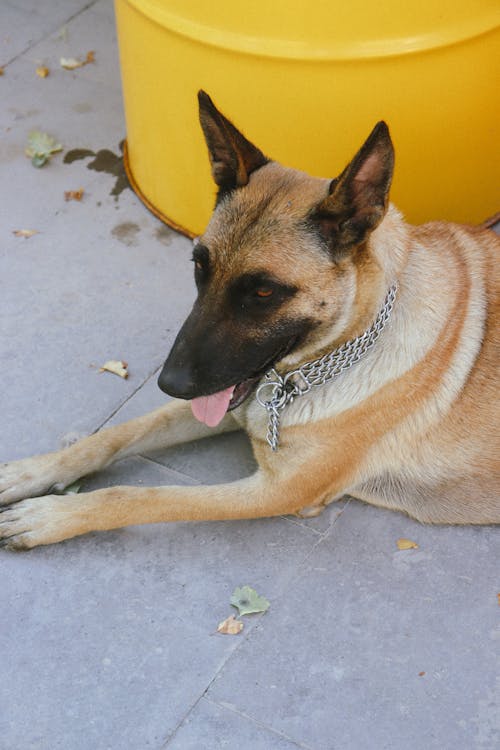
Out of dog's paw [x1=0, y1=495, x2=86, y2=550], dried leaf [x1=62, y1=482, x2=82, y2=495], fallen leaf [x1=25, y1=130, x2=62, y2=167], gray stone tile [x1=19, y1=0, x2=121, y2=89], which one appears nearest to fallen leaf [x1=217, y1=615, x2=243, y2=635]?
dog's paw [x1=0, y1=495, x2=86, y2=550]

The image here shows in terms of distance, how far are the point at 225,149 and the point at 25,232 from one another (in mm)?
1961

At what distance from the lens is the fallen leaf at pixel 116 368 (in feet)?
12.7

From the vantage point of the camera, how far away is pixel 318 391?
305 cm

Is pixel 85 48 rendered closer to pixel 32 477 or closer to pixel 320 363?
pixel 32 477

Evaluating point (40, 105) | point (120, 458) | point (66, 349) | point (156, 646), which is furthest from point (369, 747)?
point (40, 105)

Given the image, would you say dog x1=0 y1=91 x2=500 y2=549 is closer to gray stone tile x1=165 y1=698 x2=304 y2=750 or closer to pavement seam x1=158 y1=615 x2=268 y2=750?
pavement seam x1=158 y1=615 x2=268 y2=750

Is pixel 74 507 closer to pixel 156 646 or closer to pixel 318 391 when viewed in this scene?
pixel 156 646

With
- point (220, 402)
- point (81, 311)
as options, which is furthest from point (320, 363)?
point (81, 311)

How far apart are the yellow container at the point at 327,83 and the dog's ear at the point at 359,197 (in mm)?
1227

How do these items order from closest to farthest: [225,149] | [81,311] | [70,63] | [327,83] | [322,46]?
[225,149] → [322,46] → [327,83] → [81,311] → [70,63]

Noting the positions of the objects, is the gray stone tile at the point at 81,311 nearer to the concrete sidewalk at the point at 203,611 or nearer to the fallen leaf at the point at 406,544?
the concrete sidewalk at the point at 203,611

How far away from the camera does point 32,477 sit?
10.9 ft

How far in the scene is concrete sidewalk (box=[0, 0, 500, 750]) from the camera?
2.79 meters

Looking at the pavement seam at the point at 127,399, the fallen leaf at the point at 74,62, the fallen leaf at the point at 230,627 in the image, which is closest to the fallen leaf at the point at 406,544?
the fallen leaf at the point at 230,627
